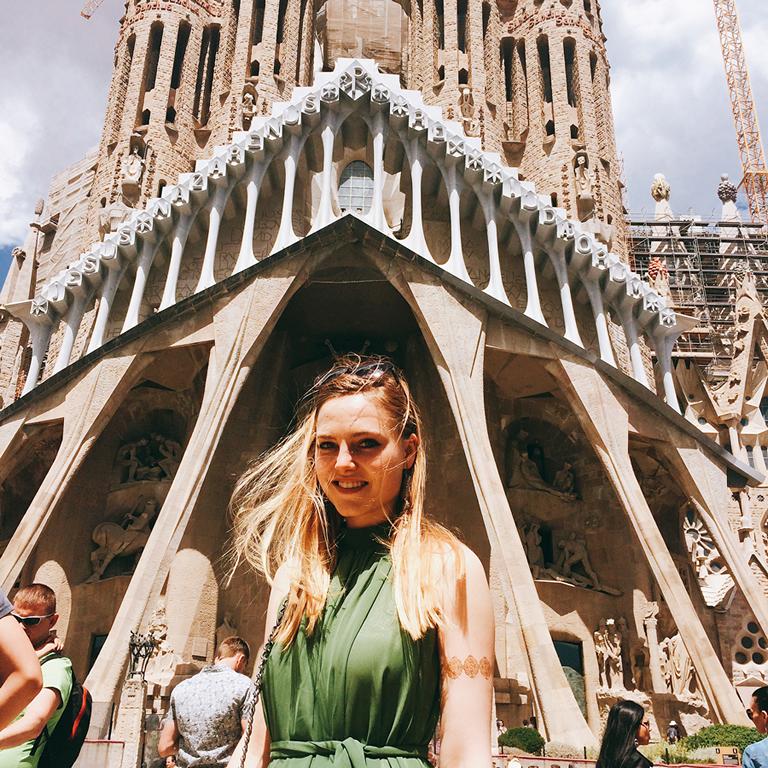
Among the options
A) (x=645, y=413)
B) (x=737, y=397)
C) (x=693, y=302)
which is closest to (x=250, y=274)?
(x=645, y=413)

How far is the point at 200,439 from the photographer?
1402cm

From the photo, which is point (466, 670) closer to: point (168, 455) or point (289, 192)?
point (289, 192)

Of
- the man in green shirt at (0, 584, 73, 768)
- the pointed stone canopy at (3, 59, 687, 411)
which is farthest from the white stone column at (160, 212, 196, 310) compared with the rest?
the man in green shirt at (0, 584, 73, 768)

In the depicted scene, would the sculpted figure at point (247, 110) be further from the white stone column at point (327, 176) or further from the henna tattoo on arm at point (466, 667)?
the henna tattoo on arm at point (466, 667)

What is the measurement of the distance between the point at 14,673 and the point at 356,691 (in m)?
1.12

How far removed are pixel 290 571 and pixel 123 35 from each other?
24.4 meters

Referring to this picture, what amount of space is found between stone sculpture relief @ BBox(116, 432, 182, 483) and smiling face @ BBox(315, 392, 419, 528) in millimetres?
16272

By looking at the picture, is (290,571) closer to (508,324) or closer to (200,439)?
Answer: (200,439)

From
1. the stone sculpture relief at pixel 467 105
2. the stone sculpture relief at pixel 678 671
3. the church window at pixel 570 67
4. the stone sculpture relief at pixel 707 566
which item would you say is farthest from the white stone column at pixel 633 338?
the church window at pixel 570 67

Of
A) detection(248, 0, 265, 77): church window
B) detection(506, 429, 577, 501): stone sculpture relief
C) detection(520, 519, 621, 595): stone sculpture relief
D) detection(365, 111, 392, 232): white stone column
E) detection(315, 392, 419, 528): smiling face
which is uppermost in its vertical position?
detection(248, 0, 265, 77): church window

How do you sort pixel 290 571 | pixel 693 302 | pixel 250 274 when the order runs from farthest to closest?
1. pixel 693 302
2. pixel 250 274
3. pixel 290 571

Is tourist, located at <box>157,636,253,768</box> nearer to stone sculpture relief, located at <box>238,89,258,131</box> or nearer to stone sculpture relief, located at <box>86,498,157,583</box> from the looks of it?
stone sculpture relief, located at <box>86,498,157,583</box>

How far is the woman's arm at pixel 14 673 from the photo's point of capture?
204 centimetres

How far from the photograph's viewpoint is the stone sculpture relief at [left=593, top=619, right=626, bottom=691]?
15141 mm
